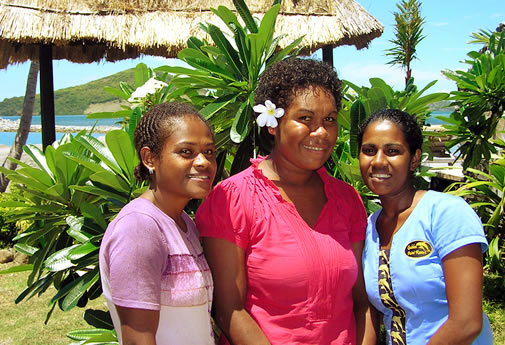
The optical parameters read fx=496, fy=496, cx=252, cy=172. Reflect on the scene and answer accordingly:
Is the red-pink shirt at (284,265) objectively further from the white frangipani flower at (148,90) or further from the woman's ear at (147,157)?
the white frangipani flower at (148,90)

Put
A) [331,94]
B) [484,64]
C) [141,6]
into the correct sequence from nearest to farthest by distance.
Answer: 1. [331,94]
2. [484,64]
3. [141,6]

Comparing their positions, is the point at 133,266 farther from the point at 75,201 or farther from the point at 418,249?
the point at 75,201

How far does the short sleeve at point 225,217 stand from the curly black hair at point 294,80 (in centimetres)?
38

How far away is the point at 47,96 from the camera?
23.6 ft

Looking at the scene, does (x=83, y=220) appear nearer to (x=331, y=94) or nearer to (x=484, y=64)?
(x=331, y=94)

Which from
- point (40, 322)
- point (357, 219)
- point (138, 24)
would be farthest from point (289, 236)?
point (138, 24)

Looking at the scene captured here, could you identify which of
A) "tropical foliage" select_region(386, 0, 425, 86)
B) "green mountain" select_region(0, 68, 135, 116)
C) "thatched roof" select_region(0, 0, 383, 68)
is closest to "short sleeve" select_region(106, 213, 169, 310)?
"thatched roof" select_region(0, 0, 383, 68)

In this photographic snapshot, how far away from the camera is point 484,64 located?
3922 millimetres

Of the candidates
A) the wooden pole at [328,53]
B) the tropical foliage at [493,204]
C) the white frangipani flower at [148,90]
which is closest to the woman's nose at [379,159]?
the white frangipani flower at [148,90]

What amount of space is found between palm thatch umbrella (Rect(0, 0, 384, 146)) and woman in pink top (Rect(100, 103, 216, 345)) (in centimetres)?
539

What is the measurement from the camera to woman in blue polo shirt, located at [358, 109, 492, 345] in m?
1.52

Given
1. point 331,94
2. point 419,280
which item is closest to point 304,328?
point 419,280

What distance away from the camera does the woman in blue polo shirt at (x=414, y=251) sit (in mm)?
1516

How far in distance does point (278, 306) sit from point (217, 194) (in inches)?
16.8
